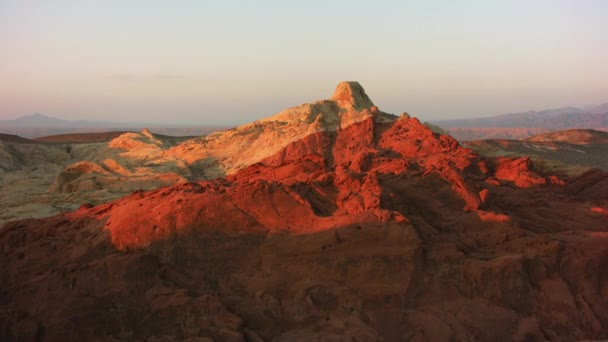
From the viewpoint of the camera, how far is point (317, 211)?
22.2 ft

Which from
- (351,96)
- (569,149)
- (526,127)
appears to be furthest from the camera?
(526,127)

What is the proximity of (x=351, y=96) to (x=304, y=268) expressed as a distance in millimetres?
12018

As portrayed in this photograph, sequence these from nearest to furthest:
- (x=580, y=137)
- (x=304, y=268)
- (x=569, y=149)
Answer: (x=304, y=268), (x=569, y=149), (x=580, y=137)

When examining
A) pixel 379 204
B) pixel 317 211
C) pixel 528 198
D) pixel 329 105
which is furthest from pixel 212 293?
pixel 329 105

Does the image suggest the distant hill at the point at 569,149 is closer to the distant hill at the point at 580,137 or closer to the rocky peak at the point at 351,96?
the distant hill at the point at 580,137

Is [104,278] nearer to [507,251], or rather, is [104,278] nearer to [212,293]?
[212,293]

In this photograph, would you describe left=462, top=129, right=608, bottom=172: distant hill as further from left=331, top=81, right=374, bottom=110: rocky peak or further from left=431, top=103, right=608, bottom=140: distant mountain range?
left=431, top=103, right=608, bottom=140: distant mountain range

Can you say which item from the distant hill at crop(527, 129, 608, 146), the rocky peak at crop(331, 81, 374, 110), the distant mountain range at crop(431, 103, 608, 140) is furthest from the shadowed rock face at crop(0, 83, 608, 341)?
the distant mountain range at crop(431, 103, 608, 140)

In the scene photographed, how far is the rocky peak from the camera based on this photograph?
16922 millimetres

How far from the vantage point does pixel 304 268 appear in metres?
5.96

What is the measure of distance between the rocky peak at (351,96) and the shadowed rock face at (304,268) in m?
9.52

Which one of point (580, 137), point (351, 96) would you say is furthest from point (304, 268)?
point (580, 137)

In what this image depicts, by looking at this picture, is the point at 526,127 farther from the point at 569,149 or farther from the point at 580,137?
the point at 569,149

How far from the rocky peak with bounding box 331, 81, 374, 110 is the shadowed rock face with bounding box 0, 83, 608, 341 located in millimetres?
9521
